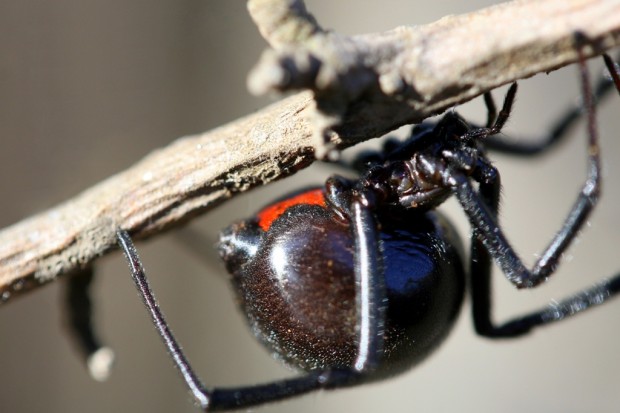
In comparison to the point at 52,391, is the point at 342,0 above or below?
above

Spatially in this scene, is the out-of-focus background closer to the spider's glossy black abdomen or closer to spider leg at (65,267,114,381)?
spider leg at (65,267,114,381)

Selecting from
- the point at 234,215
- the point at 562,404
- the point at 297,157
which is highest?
the point at 297,157

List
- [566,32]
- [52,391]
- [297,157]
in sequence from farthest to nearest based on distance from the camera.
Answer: [52,391] → [297,157] → [566,32]

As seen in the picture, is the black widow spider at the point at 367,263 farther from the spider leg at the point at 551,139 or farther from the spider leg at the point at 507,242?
the spider leg at the point at 551,139

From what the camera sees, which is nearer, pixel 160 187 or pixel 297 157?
pixel 297 157

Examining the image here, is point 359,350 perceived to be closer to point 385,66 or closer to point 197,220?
point 385,66

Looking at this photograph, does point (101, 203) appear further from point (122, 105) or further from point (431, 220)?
point (122, 105)

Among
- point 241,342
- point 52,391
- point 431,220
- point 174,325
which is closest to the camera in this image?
point 431,220

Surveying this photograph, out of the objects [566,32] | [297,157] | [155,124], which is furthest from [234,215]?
[566,32]
